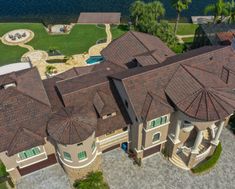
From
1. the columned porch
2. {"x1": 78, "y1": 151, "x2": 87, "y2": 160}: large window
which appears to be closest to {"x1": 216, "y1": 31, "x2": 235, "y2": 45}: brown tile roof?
the columned porch

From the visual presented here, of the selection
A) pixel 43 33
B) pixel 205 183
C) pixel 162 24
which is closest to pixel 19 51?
pixel 43 33

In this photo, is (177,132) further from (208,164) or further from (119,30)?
(119,30)

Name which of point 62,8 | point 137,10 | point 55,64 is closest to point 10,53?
point 55,64

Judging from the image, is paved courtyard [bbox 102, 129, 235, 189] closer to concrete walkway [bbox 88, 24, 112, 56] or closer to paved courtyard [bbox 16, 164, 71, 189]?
paved courtyard [bbox 16, 164, 71, 189]

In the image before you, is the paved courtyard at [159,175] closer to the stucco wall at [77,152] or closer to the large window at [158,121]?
the stucco wall at [77,152]

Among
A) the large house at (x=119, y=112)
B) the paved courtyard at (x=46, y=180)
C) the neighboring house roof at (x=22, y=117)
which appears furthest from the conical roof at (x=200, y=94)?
the paved courtyard at (x=46, y=180)

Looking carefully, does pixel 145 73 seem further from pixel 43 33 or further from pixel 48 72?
pixel 43 33
